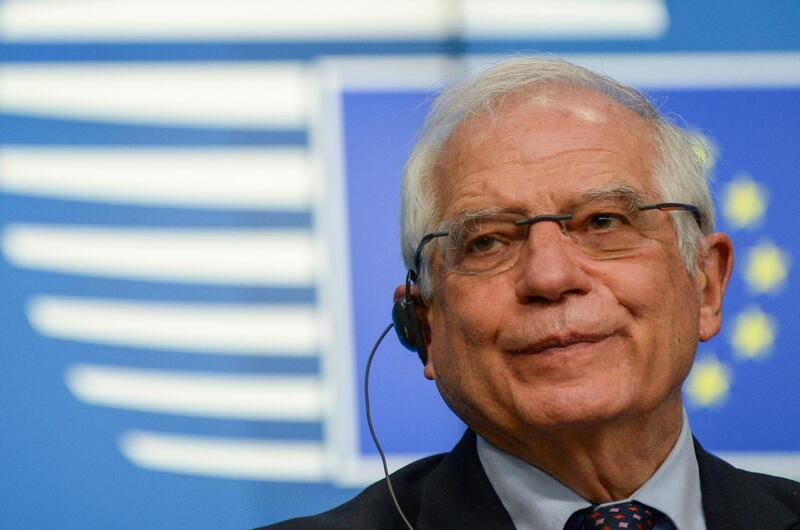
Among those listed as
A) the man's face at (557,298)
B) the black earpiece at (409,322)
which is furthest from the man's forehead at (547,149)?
the black earpiece at (409,322)

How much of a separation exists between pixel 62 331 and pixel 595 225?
130 cm

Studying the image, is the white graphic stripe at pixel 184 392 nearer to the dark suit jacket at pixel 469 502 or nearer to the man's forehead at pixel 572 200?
the dark suit jacket at pixel 469 502

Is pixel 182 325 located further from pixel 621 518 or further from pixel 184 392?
pixel 621 518

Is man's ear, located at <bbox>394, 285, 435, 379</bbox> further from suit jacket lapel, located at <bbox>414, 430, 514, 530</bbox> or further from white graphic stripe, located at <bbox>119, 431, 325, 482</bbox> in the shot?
white graphic stripe, located at <bbox>119, 431, 325, 482</bbox>

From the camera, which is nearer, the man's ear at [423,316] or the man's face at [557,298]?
the man's face at [557,298]

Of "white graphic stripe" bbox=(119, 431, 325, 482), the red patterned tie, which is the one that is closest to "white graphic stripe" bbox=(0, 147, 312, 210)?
"white graphic stripe" bbox=(119, 431, 325, 482)

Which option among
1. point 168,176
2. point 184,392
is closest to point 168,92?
point 168,176

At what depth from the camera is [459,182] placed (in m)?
1.98

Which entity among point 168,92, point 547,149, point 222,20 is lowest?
point 547,149

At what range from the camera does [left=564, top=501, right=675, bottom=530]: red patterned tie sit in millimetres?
1818

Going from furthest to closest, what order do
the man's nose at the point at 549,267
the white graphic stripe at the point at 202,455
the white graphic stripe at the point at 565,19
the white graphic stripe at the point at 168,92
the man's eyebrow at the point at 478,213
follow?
the white graphic stripe at the point at 565,19
the white graphic stripe at the point at 168,92
the white graphic stripe at the point at 202,455
the man's eyebrow at the point at 478,213
the man's nose at the point at 549,267

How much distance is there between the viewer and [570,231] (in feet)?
6.14

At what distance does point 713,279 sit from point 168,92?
4.48ft

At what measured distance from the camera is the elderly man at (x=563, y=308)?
180cm
